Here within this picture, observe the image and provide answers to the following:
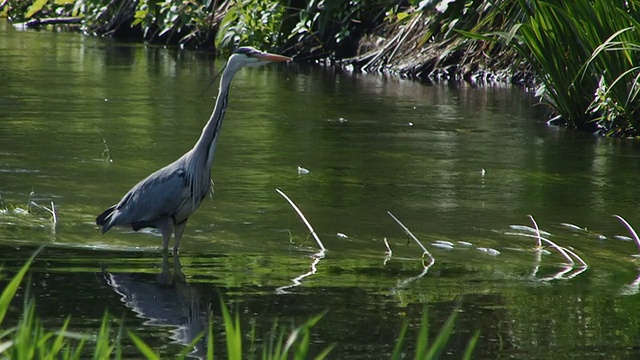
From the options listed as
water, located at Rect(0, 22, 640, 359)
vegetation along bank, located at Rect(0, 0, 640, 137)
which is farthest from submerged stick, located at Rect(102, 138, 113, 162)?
vegetation along bank, located at Rect(0, 0, 640, 137)

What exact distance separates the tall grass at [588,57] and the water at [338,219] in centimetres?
37

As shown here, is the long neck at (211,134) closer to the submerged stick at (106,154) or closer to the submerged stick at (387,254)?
the submerged stick at (387,254)

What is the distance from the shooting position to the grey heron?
6.42 metres

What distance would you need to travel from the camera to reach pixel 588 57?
34.4 feet

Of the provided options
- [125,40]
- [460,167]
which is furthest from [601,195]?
[125,40]

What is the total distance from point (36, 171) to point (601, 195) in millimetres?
4026

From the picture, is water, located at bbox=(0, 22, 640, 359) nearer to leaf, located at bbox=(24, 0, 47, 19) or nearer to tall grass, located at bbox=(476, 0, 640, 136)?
tall grass, located at bbox=(476, 0, 640, 136)

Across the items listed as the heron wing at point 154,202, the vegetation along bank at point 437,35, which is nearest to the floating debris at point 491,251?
the heron wing at point 154,202

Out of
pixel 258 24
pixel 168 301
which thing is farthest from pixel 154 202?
pixel 258 24

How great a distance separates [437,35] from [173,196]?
1118cm

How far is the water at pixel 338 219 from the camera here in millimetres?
5230

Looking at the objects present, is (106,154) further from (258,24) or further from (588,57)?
(258,24)

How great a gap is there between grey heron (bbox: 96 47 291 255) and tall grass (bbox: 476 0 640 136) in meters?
3.90

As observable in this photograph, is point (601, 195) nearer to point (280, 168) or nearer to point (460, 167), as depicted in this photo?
point (460, 167)
